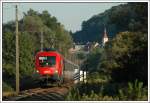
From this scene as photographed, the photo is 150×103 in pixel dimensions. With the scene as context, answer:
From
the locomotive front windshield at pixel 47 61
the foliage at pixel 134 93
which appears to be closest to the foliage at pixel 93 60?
the locomotive front windshield at pixel 47 61

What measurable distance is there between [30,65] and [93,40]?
7098mm

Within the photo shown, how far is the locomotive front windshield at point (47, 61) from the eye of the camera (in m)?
28.0

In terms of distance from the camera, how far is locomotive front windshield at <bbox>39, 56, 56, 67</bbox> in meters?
28.0

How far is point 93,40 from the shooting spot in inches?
1569

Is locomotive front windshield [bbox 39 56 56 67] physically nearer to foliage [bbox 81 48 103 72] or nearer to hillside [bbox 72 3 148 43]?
hillside [bbox 72 3 148 43]

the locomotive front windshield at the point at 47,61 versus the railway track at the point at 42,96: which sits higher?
the locomotive front windshield at the point at 47,61

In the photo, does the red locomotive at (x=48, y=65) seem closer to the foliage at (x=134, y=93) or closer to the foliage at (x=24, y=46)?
the foliage at (x=24, y=46)

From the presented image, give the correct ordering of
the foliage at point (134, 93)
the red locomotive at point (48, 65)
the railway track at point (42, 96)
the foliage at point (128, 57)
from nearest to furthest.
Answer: the foliage at point (134, 93)
the railway track at point (42, 96)
the foliage at point (128, 57)
the red locomotive at point (48, 65)

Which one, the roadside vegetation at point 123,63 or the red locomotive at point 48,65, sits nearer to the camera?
the roadside vegetation at point 123,63

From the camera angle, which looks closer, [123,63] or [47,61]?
[123,63]

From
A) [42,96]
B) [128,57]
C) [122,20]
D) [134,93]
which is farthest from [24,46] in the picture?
[134,93]

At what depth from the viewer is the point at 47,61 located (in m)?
28.1

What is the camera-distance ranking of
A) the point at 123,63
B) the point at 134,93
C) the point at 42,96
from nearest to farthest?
1. the point at 134,93
2. the point at 42,96
3. the point at 123,63

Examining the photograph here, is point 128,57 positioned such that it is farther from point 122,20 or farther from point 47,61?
point 47,61
